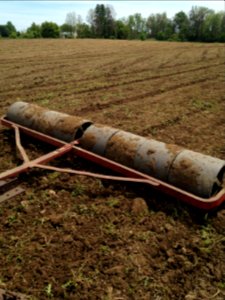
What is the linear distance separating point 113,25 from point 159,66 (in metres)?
74.6

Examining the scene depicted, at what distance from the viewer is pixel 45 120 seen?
16.0 ft

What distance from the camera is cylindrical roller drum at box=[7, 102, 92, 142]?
4.59 m

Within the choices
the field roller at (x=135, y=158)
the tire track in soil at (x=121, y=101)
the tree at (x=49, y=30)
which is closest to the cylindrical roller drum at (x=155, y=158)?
the field roller at (x=135, y=158)

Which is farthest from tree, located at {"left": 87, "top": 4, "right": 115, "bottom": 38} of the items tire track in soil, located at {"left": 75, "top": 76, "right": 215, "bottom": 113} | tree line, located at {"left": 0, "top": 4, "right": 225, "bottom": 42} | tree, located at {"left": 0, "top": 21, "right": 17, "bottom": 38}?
tire track in soil, located at {"left": 75, "top": 76, "right": 215, "bottom": 113}

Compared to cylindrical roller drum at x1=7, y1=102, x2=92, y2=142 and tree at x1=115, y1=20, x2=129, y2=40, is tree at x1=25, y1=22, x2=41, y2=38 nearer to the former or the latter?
tree at x1=115, y1=20, x2=129, y2=40

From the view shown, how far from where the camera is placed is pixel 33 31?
82.8m

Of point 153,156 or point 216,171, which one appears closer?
point 216,171

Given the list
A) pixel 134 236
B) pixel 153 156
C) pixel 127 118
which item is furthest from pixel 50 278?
pixel 127 118

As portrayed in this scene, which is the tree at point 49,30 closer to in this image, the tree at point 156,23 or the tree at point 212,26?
the tree at point 212,26

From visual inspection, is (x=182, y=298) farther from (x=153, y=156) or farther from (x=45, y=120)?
(x=45, y=120)

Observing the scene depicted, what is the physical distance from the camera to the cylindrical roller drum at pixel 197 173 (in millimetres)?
3402

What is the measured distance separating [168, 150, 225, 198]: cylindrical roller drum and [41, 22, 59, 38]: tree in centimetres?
7982

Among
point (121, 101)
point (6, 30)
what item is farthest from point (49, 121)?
point (6, 30)

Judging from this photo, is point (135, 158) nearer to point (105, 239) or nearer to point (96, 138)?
point (96, 138)
